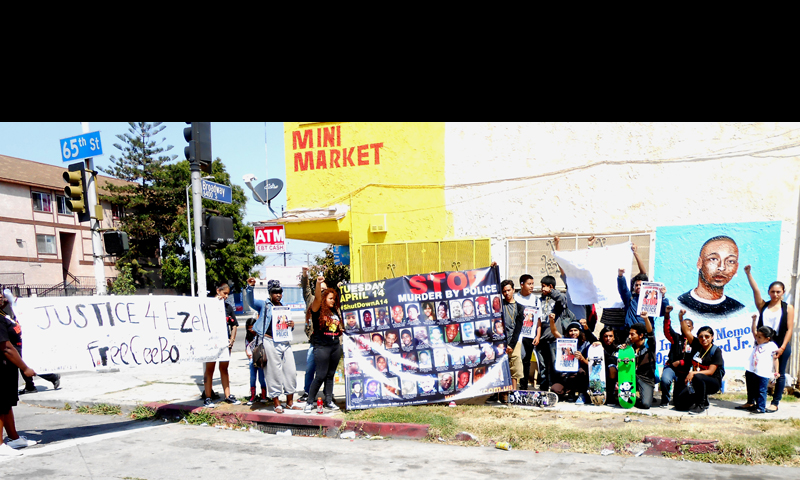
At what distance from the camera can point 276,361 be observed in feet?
28.2

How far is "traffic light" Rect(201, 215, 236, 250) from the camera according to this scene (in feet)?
31.2

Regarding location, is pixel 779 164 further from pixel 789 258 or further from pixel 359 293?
pixel 359 293

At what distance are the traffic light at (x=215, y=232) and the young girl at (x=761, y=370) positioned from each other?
308 inches

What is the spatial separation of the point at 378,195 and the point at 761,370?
24.9ft

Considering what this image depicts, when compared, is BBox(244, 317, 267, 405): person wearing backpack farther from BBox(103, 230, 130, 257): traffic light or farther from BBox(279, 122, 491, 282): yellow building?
BBox(279, 122, 491, 282): yellow building

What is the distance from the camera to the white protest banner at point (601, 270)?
8609mm

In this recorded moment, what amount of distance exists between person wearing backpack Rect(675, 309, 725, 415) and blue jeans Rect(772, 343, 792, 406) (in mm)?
688

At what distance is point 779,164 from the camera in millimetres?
9094

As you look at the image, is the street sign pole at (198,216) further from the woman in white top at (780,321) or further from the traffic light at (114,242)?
the woman in white top at (780,321)

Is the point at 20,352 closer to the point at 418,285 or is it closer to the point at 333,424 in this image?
the point at 333,424

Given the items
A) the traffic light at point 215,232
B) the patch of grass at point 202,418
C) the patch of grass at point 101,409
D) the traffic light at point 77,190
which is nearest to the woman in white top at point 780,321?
the patch of grass at point 202,418

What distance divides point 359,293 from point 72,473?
13.5 ft

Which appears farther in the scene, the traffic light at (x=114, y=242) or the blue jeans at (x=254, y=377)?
the traffic light at (x=114, y=242)
